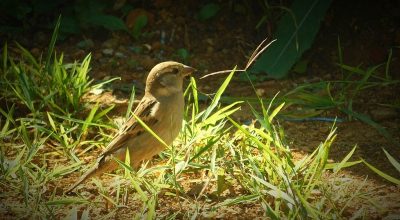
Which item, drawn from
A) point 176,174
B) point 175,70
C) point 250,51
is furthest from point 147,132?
point 250,51

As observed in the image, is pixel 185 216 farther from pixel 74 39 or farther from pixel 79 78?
pixel 74 39

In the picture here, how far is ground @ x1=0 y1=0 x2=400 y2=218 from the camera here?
4.00 metres

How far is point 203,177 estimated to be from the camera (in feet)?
10.6

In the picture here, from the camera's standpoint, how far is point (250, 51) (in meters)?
5.45

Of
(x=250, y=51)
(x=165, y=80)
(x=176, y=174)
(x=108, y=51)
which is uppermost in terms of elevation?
(x=165, y=80)

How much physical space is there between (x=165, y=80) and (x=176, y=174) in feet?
2.42

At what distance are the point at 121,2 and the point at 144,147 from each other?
2911 mm

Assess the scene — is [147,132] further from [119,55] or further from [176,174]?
[119,55]

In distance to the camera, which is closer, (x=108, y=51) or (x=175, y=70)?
(x=175, y=70)

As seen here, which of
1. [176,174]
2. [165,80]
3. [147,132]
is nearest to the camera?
[176,174]

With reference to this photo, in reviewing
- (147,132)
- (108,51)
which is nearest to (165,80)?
(147,132)

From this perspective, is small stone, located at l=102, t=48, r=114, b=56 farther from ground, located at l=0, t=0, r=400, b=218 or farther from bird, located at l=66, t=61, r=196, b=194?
bird, located at l=66, t=61, r=196, b=194

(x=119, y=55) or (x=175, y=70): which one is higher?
(x=175, y=70)

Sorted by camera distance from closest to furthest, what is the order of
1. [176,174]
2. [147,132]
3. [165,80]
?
1. [176,174]
2. [147,132]
3. [165,80]
